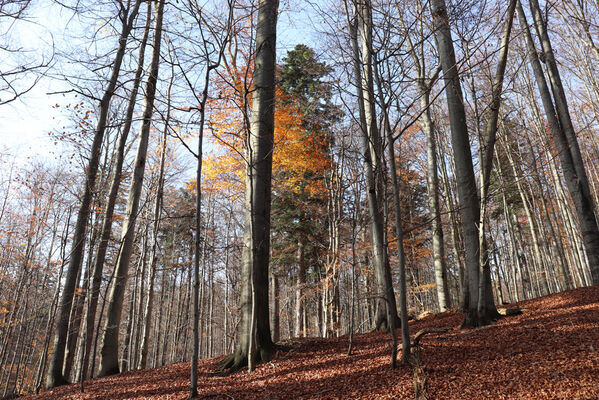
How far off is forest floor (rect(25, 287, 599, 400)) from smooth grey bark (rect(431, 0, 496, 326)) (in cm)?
39

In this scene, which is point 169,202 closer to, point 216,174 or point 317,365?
point 216,174

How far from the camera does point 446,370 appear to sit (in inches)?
132

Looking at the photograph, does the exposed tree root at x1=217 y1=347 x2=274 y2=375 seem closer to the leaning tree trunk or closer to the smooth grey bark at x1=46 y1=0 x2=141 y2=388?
the leaning tree trunk

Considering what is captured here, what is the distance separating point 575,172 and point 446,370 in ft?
21.6

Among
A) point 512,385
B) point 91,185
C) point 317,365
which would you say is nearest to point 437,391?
point 512,385

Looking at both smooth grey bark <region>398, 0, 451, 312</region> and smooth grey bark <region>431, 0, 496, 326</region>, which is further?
smooth grey bark <region>398, 0, 451, 312</region>

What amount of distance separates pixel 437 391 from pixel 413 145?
1262cm

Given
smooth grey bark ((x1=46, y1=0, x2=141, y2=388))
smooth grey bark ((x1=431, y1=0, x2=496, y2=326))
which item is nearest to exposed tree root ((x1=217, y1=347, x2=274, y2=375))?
smooth grey bark ((x1=431, y1=0, x2=496, y2=326))

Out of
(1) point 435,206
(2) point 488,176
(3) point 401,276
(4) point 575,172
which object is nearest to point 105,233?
(3) point 401,276

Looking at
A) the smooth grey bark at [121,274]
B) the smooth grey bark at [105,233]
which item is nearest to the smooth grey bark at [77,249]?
the smooth grey bark at [105,233]

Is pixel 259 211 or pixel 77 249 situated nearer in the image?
pixel 259 211

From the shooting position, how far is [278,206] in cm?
1279

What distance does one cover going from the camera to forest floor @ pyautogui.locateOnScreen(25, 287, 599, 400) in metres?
2.79

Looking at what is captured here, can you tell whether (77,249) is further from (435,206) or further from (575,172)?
(575,172)
